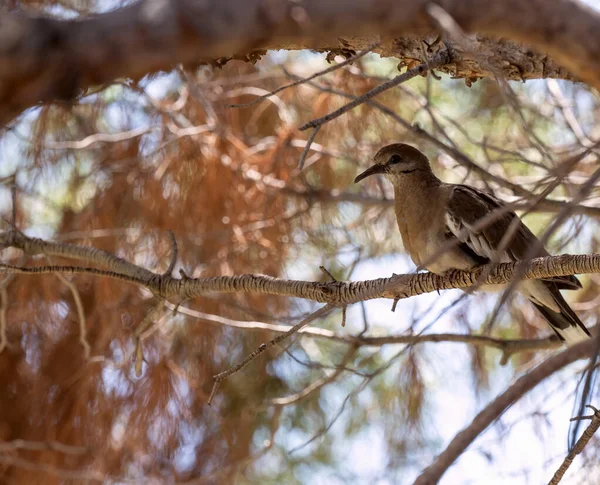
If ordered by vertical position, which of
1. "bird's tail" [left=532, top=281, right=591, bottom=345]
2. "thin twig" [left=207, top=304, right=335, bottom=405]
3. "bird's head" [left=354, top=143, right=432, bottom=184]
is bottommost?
"thin twig" [left=207, top=304, right=335, bottom=405]

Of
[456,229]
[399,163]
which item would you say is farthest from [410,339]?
[399,163]

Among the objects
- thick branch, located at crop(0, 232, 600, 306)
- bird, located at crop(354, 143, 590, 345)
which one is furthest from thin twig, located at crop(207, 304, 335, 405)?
bird, located at crop(354, 143, 590, 345)

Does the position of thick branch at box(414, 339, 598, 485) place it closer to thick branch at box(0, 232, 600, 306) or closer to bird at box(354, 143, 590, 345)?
thick branch at box(0, 232, 600, 306)

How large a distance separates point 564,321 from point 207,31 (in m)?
2.58

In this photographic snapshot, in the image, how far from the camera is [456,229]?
116 inches

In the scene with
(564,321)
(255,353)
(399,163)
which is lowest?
(255,353)

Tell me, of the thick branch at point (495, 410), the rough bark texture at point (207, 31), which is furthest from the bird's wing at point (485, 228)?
the rough bark texture at point (207, 31)

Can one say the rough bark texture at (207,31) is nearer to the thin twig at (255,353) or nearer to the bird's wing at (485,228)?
the thin twig at (255,353)

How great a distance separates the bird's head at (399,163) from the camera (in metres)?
3.32

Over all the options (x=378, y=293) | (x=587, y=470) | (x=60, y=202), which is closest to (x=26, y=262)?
(x=60, y=202)

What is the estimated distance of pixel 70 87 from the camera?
0.95 m

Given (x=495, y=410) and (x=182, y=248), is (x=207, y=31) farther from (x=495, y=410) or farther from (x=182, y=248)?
(x=182, y=248)

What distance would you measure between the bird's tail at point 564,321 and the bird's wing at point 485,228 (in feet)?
0.17

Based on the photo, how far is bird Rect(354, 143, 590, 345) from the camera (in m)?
2.91
